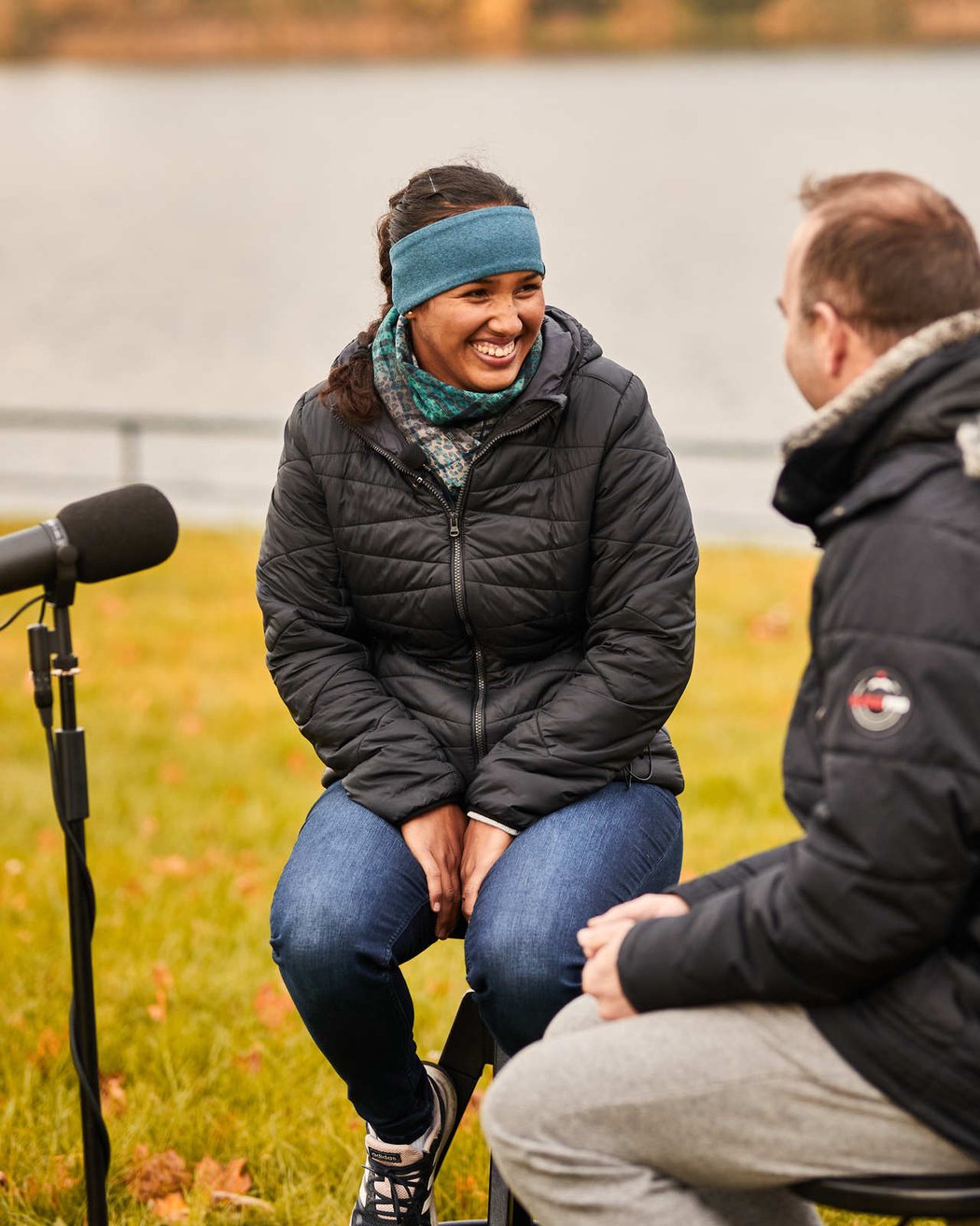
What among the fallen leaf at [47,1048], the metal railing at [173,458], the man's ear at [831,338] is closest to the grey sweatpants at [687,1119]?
the man's ear at [831,338]

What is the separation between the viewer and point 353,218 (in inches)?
930

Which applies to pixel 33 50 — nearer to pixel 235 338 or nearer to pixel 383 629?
pixel 235 338

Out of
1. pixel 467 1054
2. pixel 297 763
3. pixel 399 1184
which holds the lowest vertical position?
pixel 297 763

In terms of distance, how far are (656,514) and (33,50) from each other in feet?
105

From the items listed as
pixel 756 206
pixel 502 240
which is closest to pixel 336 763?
pixel 502 240

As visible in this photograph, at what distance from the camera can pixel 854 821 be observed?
1.69m

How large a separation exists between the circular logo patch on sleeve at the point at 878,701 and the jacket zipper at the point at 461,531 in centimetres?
104

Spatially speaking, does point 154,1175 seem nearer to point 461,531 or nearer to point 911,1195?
point 461,531

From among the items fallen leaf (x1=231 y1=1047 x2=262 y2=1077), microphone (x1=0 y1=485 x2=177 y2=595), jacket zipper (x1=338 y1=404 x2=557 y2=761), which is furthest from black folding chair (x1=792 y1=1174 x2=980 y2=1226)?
fallen leaf (x1=231 y1=1047 x2=262 y2=1077)

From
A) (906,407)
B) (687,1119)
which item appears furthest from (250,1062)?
(906,407)

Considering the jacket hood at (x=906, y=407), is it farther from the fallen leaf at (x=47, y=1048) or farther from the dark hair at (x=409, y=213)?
the fallen leaf at (x=47, y=1048)

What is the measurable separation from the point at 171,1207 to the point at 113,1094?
1.61 feet

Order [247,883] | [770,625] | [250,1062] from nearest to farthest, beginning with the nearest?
[250,1062]
[247,883]
[770,625]

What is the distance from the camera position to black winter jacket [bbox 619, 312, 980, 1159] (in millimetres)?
1654
